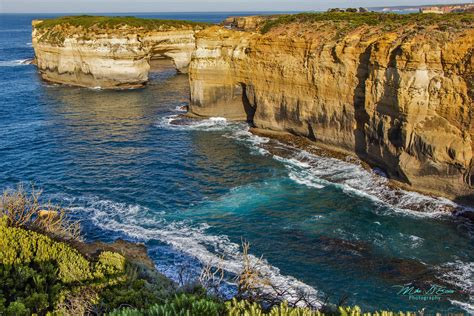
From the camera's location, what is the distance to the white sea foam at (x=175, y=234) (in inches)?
970

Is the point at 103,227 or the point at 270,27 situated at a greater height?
the point at 270,27

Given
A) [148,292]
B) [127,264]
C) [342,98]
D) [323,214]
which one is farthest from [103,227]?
[342,98]

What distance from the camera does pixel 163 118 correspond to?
5641 cm

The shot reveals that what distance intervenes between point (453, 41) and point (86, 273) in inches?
1130

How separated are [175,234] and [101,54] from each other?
53343mm

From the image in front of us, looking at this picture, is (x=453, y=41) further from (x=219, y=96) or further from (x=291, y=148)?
(x=219, y=96)

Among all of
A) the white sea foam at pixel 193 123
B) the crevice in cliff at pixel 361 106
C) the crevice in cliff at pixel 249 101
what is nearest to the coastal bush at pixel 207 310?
the crevice in cliff at pixel 361 106

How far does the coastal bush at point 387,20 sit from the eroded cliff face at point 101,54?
30899 millimetres

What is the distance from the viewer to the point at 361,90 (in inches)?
1499

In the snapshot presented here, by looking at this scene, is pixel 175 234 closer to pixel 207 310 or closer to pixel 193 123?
pixel 207 310

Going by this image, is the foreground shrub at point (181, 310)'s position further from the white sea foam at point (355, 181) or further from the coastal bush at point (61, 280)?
the white sea foam at point (355, 181)

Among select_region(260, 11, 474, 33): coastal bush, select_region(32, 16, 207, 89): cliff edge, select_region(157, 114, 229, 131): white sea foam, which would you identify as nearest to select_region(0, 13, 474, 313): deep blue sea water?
select_region(157, 114, 229, 131): white sea foam

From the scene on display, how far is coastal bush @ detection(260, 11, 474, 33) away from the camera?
34.1 m

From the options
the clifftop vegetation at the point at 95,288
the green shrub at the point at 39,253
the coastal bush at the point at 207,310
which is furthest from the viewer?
the green shrub at the point at 39,253
